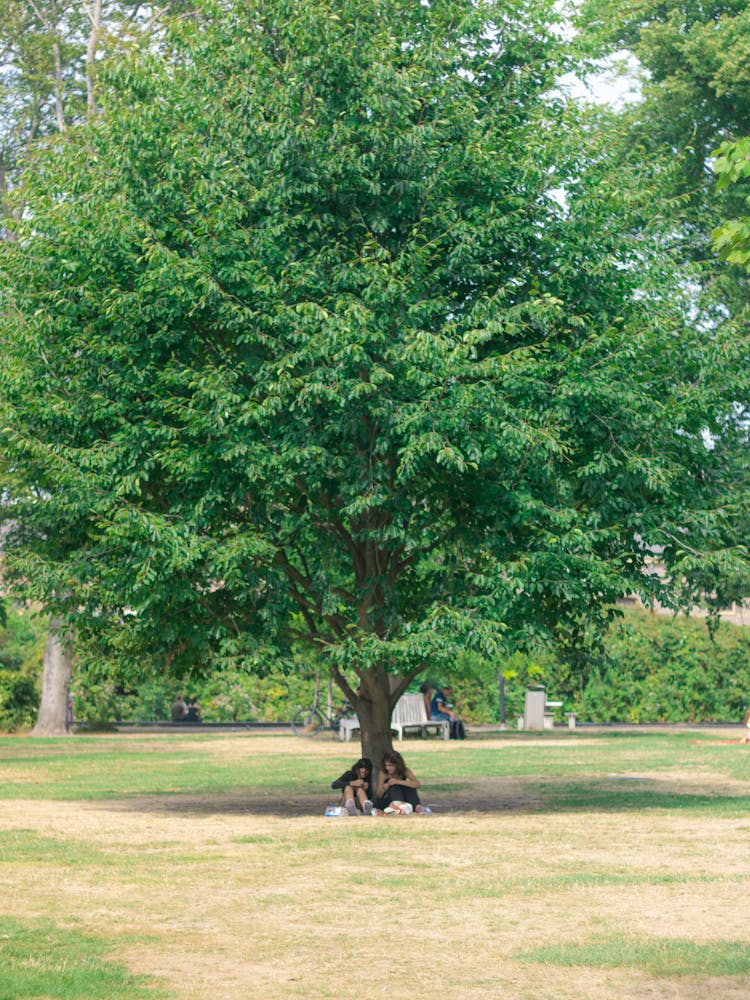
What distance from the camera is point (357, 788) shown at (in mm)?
17047

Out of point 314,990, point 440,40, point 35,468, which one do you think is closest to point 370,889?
point 314,990

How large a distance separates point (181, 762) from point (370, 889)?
52.0 ft

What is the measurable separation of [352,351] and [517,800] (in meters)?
6.75

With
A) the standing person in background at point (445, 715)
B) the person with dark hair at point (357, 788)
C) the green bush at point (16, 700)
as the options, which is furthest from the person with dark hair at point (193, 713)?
the person with dark hair at point (357, 788)

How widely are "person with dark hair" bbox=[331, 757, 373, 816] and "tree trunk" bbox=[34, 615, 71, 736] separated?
19364mm

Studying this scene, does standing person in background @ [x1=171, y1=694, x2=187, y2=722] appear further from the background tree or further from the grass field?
the grass field

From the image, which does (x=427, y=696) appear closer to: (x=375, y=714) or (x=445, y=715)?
(x=445, y=715)

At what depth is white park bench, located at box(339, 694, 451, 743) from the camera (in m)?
34.4

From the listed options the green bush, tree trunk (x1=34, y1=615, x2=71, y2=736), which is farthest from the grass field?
the green bush

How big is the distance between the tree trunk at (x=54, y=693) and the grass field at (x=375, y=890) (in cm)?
1423

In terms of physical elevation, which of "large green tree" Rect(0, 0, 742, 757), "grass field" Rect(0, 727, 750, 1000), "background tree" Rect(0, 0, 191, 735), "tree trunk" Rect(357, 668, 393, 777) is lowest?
"grass field" Rect(0, 727, 750, 1000)

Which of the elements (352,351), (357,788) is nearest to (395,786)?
(357,788)

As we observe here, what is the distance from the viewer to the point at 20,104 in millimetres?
36750

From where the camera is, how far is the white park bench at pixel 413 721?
34.4 metres
